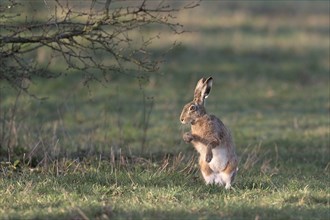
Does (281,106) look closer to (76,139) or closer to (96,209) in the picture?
(76,139)

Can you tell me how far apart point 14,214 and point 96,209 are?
0.76 meters

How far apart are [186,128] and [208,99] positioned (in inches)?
221

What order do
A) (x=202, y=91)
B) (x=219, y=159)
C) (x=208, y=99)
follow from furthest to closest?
(x=208, y=99) < (x=202, y=91) < (x=219, y=159)

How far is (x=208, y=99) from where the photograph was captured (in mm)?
20422

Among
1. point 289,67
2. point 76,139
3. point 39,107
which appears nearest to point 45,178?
point 76,139

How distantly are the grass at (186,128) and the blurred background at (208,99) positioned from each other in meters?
0.04

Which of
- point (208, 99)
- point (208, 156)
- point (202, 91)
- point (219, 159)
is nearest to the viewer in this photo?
point (208, 156)

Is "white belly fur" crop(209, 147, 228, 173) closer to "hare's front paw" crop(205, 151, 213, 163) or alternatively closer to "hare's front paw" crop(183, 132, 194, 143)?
"hare's front paw" crop(205, 151, 213, 163)

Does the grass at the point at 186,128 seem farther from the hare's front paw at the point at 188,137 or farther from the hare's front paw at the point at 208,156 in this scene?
the hare's front paw at the point at 188,137

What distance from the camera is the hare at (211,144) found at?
954 cm

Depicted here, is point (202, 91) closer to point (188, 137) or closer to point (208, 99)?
point (188, 137)

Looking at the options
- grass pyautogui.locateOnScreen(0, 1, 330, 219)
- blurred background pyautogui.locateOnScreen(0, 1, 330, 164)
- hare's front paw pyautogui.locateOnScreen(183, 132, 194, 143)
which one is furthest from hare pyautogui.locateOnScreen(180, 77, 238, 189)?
blurred background pyautogui.locateOnScreen(0, 1, 330, 164)

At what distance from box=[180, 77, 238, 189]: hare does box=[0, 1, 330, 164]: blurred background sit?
5.51ft

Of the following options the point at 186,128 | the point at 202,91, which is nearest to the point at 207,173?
the point at 202,91
